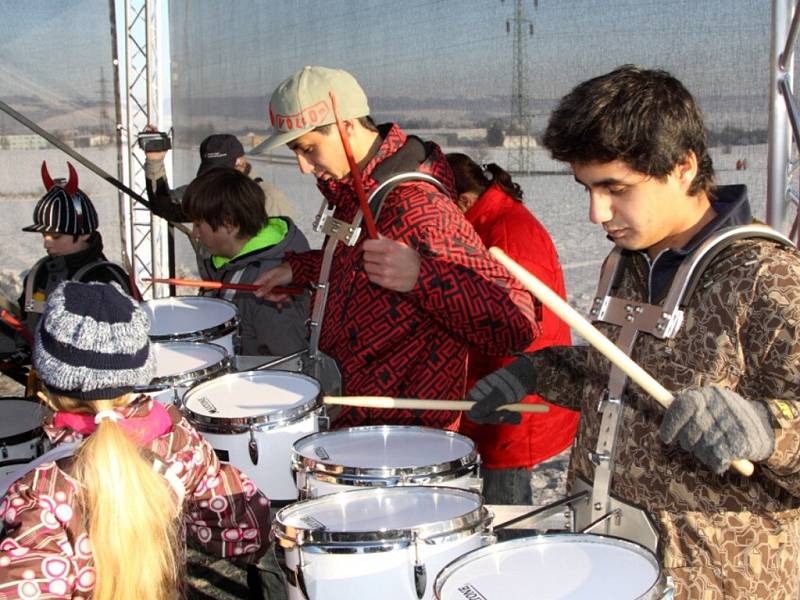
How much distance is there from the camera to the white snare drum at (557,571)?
138 cm

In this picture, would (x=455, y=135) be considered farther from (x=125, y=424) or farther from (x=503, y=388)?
(x=125, y=424)

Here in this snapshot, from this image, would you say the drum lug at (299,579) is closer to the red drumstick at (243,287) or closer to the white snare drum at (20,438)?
the white snare drum at (20,438)

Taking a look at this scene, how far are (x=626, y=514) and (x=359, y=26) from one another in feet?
10.1

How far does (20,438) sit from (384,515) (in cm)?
141

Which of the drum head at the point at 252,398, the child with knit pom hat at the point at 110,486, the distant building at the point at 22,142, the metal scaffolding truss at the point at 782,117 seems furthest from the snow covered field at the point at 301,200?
the child with knit pom hat at the point at 110,486

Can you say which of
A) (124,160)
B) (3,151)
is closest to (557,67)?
(124,160)

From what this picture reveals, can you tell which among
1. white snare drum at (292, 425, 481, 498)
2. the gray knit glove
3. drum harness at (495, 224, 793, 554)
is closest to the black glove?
white snare drum at (292, 425, 481, 498)

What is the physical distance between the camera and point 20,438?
2.73 m

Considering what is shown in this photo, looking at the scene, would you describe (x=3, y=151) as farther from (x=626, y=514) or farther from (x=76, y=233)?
(x=626, y=514)

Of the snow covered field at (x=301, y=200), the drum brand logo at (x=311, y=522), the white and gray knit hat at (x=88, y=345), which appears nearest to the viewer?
the white and gray knit hat at (x=88, y=345)

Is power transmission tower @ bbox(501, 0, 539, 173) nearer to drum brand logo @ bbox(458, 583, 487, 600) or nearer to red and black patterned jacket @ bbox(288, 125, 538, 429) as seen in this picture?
red and black patterned jacket @ bbox(288, 125, 538, 429)

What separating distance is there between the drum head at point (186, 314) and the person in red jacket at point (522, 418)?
2.71 feet

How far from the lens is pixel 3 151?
5656mm

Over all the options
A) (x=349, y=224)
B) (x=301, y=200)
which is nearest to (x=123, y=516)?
(x=349, y=224)
